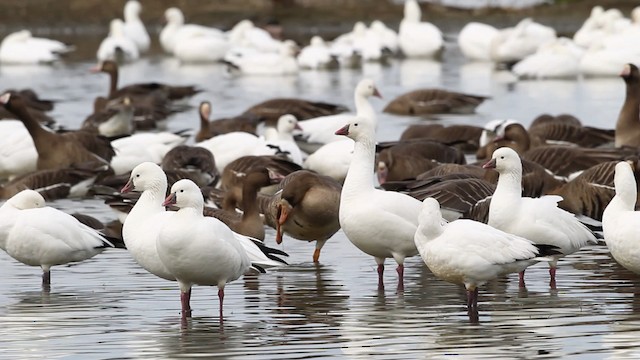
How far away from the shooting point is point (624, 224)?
9.50m

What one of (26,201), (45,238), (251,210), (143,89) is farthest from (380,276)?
(143,89)

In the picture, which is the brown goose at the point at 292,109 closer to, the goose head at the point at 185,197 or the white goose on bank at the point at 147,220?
the white goose on bank at the point at 147,220

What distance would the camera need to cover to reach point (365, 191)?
33.4 ft

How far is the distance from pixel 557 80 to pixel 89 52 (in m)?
13.8

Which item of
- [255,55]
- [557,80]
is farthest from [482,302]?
[255,55]

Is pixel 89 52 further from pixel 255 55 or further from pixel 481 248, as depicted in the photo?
pixel 481 248

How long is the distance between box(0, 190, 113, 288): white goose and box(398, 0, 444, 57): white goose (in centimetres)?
2474

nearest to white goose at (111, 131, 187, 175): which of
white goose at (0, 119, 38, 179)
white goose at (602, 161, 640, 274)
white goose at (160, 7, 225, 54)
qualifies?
white goose at (0, 119, 38, 179)

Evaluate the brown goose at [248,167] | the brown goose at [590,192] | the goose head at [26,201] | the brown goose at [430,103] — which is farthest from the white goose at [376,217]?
the brown goose at [430,103]

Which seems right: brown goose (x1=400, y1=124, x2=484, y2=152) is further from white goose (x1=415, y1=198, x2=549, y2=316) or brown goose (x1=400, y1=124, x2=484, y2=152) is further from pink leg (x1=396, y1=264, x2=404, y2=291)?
white goose (x1=415, y1=198, x2=549, y2=316)

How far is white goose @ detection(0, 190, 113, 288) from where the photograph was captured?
10266mm

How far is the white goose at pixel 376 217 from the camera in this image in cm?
1002

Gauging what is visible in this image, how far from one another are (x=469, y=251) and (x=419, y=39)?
2609 centimetres

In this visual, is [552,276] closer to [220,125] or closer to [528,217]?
[528,217]
